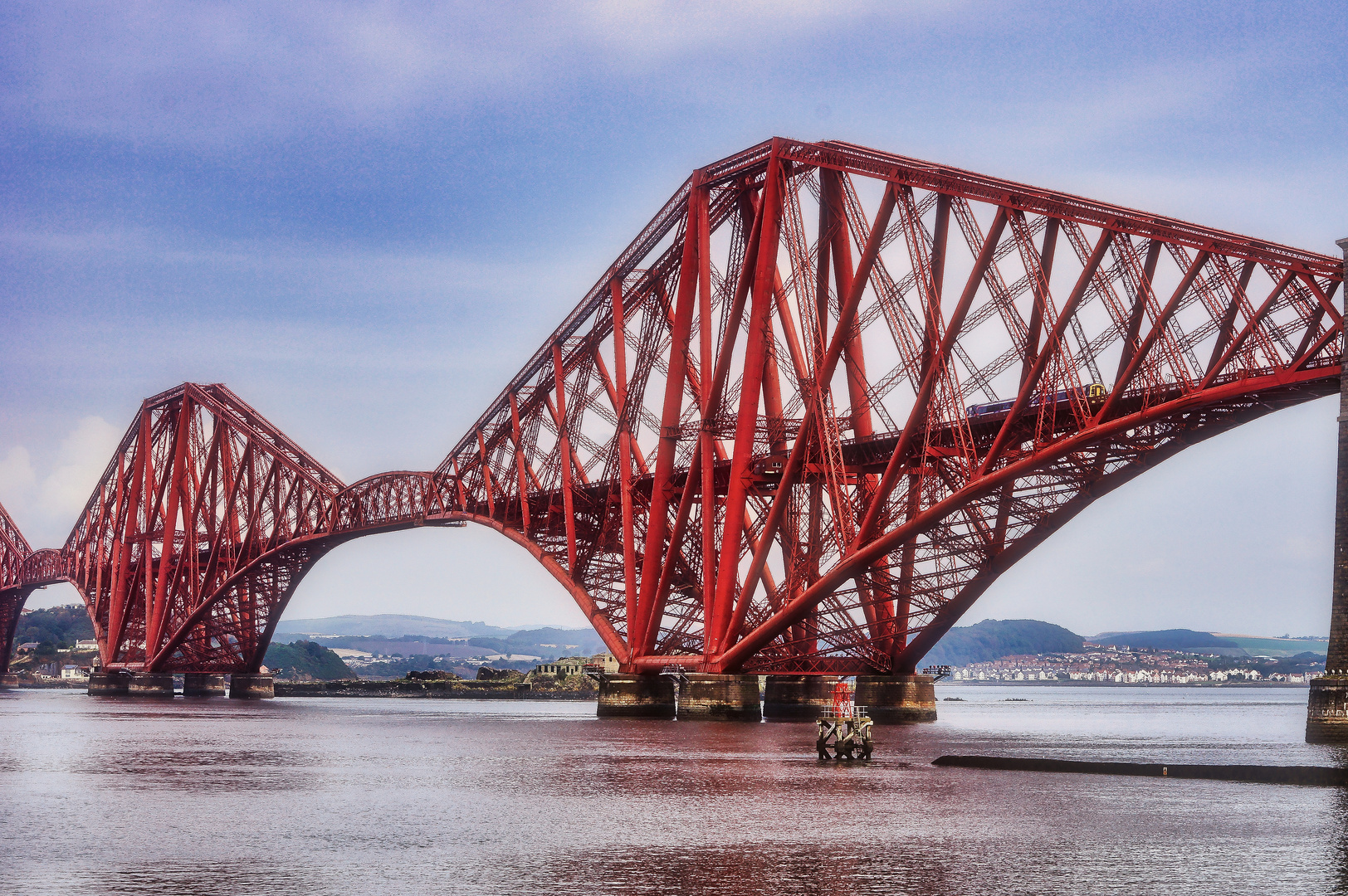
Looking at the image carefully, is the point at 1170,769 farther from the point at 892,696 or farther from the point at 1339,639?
the point at 892,696

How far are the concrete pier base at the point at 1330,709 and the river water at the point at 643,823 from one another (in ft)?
4.15

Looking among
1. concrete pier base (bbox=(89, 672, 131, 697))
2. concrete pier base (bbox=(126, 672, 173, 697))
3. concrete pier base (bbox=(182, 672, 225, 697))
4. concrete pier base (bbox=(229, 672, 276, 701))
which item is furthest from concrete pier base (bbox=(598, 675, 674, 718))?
concrete pier base (bbox=(89, 672, 131, 697))

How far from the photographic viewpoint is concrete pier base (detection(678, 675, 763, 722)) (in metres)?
67.8

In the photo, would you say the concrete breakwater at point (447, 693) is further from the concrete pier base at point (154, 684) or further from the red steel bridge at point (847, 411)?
the red steel bridge at point (847, 411)

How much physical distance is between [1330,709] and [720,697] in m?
28.8

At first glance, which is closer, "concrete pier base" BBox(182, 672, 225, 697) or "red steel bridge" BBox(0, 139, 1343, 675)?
"red steel bridge" BBox(0, 139, 1343, 675)

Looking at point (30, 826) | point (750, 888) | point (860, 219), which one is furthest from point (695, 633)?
point (750, 888)

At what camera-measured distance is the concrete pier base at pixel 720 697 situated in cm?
6781

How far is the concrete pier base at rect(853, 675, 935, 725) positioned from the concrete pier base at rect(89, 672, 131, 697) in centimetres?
9454

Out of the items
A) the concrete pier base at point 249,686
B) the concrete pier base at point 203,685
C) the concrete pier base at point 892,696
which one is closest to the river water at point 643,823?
the concrete pier base at point 892,696

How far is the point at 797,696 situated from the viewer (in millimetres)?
81688

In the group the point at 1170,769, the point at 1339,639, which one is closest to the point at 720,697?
the point at 1170,769

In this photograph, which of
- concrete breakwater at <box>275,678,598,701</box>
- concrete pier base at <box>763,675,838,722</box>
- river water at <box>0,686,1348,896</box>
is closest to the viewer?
river water at <box>0,686,1348,896</box>

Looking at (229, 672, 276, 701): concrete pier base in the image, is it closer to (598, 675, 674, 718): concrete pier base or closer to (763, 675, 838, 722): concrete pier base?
(598, 675, 674, 718): concrete pier base
